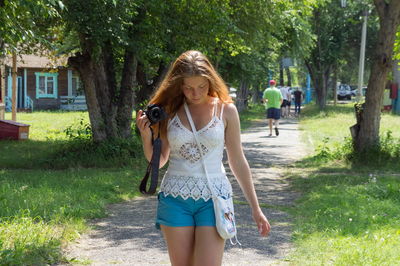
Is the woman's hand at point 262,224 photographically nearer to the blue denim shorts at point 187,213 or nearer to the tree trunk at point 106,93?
the blue denim shorts at point 187,213

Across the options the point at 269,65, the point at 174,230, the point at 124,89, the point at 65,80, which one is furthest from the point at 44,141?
the point at 65,80

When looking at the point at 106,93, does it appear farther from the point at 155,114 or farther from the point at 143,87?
the point at 155,114

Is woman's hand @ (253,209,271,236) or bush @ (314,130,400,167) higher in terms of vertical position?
woman's hand @ (253,209,271,236)

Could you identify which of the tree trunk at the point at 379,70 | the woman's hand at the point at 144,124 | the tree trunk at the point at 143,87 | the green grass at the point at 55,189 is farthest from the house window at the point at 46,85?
the woman's hand at the point at 144,124

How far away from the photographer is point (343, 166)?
1376 centimetres

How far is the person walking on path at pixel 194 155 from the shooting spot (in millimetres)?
3869

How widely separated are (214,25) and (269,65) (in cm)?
2410

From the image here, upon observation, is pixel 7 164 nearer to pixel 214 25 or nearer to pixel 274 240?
pixel 214 25

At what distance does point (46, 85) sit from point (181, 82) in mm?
42233

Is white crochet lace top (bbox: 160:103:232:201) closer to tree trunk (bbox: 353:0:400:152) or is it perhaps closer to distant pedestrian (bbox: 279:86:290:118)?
tree trunk (bbox: 353:0:400:152)

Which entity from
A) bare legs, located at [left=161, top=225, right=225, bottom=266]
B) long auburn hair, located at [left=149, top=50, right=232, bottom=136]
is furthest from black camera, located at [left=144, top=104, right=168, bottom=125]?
bare legs, located at [left=161, top=225, right=225, bottom=266]

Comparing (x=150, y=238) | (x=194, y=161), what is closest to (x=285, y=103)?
(x=150, y=238)

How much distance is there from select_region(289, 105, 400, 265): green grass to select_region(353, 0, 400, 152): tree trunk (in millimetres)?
674

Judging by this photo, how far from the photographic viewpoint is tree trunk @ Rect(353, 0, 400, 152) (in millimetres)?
13703
